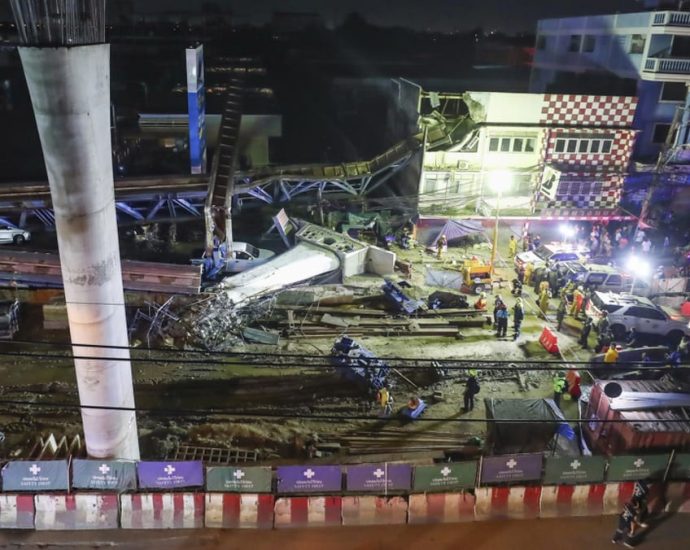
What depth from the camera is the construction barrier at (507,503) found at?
43.7 ft

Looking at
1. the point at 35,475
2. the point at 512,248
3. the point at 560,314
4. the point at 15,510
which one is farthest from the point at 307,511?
the point at 512,248

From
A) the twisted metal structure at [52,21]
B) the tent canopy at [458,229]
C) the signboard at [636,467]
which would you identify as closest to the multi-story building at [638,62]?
the tent canopy at [458,229]

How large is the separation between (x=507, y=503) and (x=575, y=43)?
32598 mm

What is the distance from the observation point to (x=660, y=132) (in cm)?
3188

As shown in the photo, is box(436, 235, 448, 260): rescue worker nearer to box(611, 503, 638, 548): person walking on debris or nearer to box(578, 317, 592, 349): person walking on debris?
box(578, 317, 592, 349): person walking on debris

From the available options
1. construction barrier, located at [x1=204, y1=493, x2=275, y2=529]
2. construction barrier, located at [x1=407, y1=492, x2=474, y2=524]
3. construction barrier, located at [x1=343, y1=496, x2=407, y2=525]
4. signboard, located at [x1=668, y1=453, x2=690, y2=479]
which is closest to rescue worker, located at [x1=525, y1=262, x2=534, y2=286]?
signboard, located at [x1=668, y1=453, x2=690, y2=479]

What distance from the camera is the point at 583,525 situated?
13.2m

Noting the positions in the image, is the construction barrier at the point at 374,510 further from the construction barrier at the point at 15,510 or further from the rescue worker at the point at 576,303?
the rescue worker at the point at 576,303

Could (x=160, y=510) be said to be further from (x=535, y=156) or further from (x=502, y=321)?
(x=535, y=156)

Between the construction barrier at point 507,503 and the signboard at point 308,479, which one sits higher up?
the signboard at point 308,479

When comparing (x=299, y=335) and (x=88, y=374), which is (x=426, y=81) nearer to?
(x=299, y=335)

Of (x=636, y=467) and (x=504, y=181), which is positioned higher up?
(x=504, y=181)

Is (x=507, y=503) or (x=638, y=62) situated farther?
(x=638, y=62)

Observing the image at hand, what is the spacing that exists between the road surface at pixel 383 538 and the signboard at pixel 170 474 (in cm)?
99
